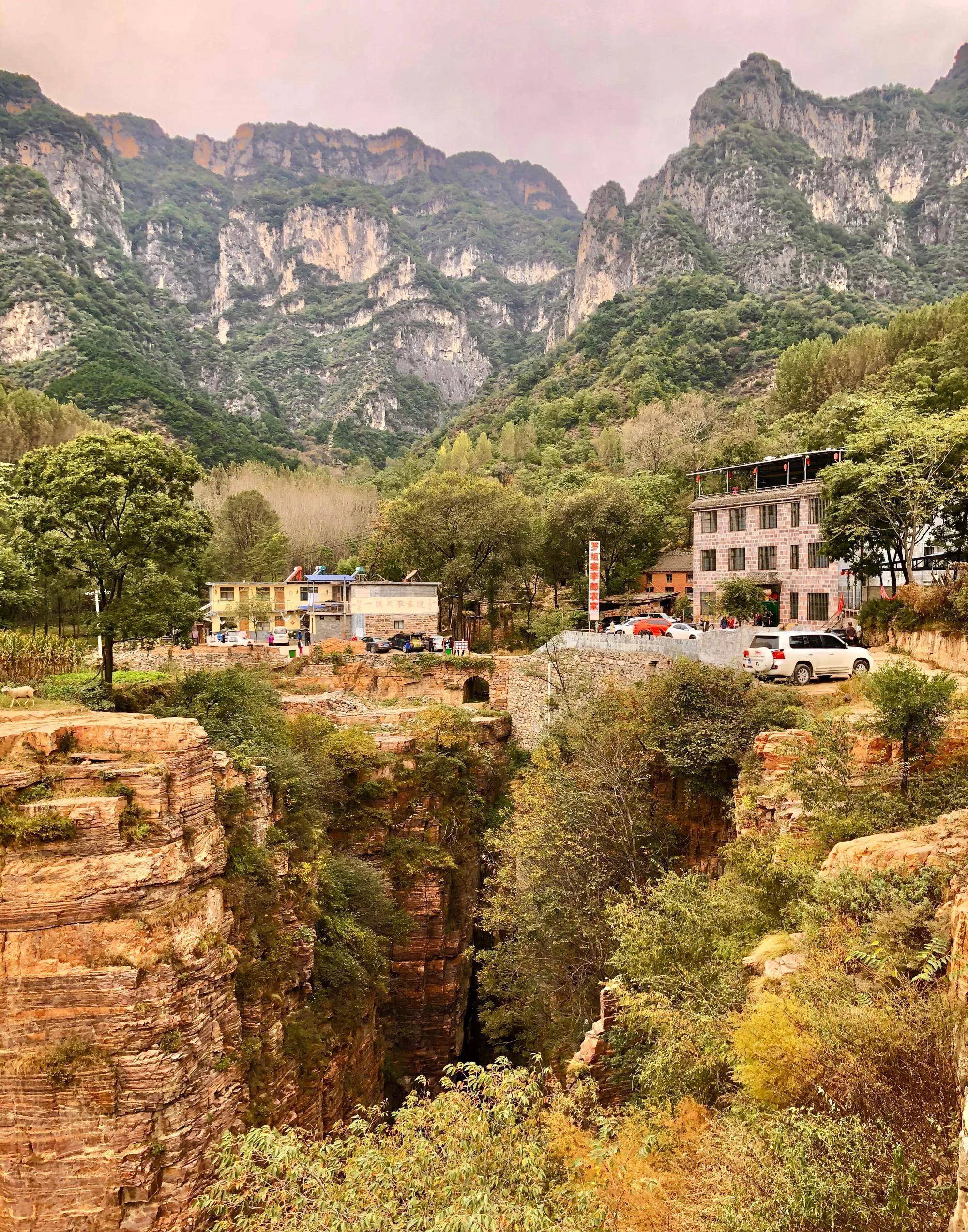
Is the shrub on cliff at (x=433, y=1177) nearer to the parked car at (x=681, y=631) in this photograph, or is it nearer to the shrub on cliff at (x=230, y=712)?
the shrub on cliff at (x=230, y=712)

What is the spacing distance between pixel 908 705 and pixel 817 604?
73.4 feet

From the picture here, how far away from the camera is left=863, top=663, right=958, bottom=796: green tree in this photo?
1209 centimetres

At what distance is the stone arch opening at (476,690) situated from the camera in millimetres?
36531

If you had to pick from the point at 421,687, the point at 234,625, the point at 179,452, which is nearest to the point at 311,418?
the point at 234,625

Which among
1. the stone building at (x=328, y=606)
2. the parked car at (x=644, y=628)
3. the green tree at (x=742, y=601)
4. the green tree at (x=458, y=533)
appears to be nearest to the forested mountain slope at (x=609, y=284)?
the stone building at (x=328, y=606)

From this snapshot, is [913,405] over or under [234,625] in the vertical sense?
over

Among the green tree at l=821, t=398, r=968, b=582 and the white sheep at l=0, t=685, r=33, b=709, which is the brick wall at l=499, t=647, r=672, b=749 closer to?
the green tree at l=821, t=398, r=968, b=582

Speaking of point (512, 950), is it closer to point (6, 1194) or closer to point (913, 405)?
point (6, 1194)

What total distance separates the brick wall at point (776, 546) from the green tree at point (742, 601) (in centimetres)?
144

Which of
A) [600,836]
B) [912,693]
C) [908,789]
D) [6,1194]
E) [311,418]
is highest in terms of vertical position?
[311,418]

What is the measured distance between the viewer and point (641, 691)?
2009 centimetres

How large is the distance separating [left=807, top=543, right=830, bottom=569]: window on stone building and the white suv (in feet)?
44.0

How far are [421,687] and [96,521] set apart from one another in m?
19.9

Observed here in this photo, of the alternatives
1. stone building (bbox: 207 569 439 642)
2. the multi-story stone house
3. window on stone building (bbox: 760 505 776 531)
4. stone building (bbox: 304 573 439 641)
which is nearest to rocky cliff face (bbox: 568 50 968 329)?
the multi-story stone house
